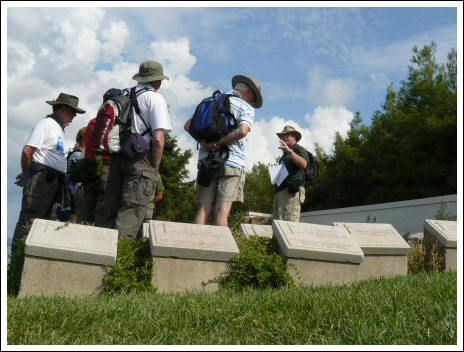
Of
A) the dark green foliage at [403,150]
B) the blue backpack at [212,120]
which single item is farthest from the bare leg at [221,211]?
the dark green foliage at [403,150]

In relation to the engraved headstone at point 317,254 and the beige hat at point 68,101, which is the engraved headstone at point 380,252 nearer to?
the engraved headstone at point 317,254

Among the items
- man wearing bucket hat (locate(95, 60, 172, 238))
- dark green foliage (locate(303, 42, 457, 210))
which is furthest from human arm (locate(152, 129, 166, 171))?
→ dark green foliage (locate(303, 42, 457, 210))

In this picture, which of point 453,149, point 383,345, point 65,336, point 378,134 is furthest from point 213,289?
point 378,134

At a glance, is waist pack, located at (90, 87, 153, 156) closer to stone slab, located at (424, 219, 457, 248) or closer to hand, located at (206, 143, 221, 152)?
hand, located at (206, 143, 221, 152)

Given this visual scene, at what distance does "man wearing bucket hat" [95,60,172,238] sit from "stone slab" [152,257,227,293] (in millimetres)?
691

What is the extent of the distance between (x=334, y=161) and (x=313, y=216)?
4330 mm

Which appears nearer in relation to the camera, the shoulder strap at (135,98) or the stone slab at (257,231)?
the shoulder strap at (135,98)

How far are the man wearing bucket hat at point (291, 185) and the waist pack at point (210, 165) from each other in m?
1.83

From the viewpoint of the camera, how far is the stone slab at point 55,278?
5.14 m

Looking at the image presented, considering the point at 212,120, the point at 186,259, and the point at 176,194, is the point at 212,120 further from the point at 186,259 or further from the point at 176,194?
the point at 176,194

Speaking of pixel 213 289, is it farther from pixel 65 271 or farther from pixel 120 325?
pixel 120 325

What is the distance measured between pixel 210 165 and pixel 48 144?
1.81 m

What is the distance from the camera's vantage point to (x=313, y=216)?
947 inches

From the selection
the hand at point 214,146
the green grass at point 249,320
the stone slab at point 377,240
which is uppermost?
the hand at point 214,146
